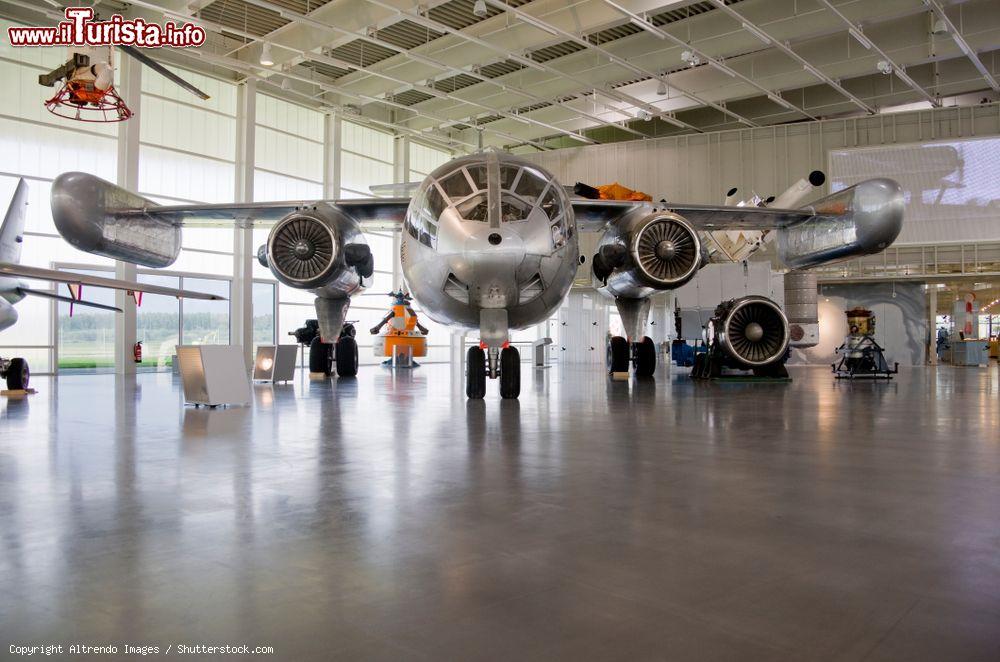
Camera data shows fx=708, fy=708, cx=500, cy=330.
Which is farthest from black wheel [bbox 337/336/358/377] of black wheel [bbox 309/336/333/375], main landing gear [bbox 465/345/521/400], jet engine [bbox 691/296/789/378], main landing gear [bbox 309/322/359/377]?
jet engine [bbox 691/296/789/378]

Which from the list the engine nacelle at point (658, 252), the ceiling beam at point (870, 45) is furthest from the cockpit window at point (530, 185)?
the ceiling beam at point (870, 45)

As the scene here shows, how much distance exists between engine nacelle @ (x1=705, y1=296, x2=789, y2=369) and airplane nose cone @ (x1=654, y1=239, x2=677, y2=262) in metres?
2.42

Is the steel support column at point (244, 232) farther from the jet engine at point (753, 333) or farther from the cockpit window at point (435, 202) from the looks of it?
the cockpit window at point (435, 202)

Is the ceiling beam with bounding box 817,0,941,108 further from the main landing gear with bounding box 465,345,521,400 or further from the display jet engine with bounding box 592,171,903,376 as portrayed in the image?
the main landing gear with bounding box 465,345,521,400

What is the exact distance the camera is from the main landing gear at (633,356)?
680 inches

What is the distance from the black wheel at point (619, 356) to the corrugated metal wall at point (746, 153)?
20403mm

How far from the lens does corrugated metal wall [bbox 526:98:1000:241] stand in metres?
31.8

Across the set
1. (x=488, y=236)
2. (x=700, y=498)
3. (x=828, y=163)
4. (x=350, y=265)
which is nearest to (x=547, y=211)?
(x=488, y=236)

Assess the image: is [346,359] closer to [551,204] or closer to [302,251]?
[302,251]

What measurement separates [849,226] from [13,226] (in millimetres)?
16138

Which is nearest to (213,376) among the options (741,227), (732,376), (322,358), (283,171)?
(322,358)

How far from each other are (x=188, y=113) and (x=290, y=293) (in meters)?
8.45

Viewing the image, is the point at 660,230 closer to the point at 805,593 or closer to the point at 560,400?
the point at 560,400

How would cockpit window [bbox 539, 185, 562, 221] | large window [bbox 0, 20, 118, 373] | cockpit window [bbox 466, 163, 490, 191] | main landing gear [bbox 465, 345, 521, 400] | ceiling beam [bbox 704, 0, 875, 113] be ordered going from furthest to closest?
large window [bbox 0, 20, 118, 373] → ceiling beam [bbox 704, 0, 875, 113] → main landing gear [bbox 465, 345, 521, 400] → cockpit window [bbox 539, 185, 562, 221] → cockpit window [bbox 466, 163, 490, 191]
